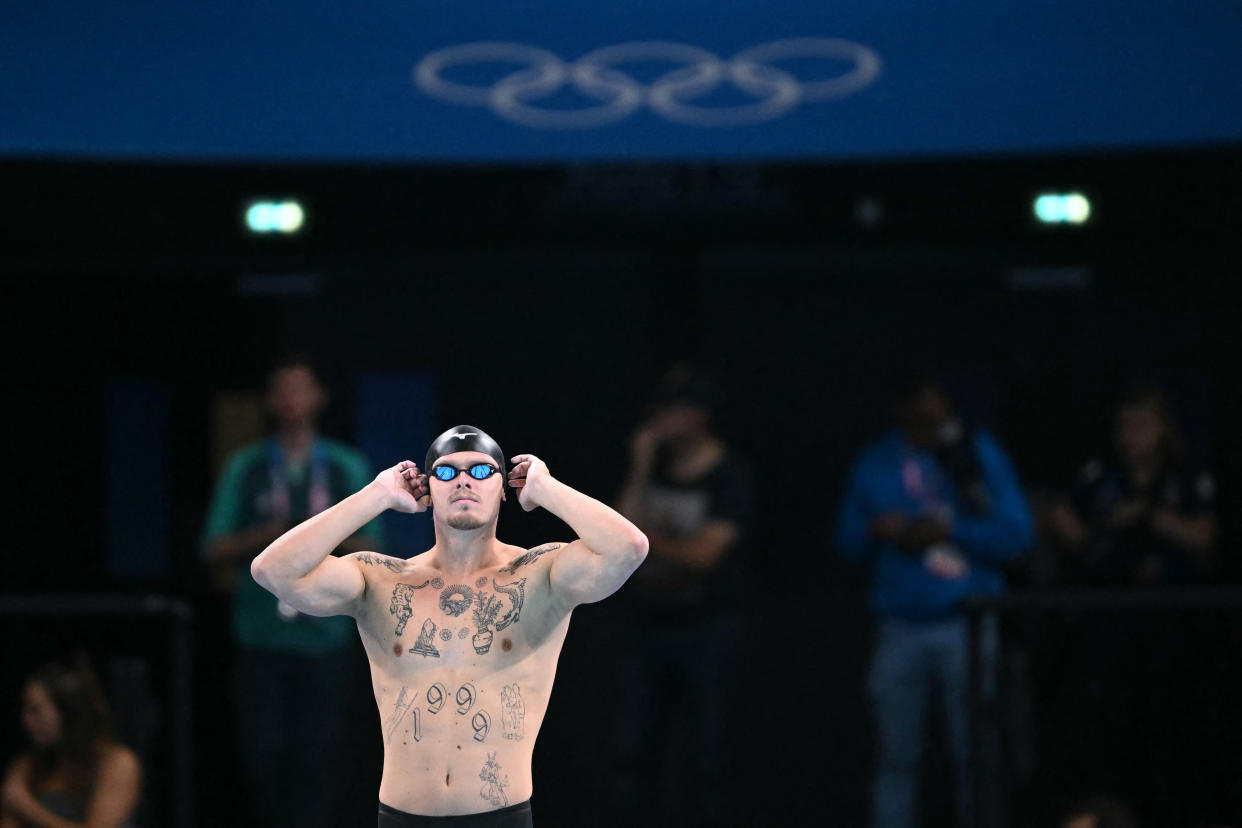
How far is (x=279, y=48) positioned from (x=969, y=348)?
→ 3.17 m

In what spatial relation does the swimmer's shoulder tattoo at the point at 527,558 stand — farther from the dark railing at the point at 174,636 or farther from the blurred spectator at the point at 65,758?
the blurred spectator at the point at 65,758

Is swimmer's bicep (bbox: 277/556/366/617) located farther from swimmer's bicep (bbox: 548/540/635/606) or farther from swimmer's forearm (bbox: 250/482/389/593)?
swimmer's bicep (bbox: 548/540/635/606)

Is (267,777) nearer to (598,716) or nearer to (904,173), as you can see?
(598,716)

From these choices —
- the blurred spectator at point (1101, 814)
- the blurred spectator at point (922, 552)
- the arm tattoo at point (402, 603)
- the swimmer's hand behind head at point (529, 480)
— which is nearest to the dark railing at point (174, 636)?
the arm tattoo at point (402, 603)

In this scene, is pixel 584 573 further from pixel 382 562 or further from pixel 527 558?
pixel 382 562

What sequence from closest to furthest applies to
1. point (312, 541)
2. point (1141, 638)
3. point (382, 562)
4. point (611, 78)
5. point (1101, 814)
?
point (312, 541), point (382, 562), point (1101, 814), point (1141, 638), point (611, 78)

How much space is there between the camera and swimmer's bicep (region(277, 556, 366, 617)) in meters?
3.72

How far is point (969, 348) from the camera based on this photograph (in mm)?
7430

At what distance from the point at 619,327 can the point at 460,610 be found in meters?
3.86

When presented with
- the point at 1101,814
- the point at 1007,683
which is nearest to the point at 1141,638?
the point at 1101,814

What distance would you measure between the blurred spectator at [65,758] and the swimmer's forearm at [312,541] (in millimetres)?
2090

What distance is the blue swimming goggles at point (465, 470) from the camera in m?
3.74

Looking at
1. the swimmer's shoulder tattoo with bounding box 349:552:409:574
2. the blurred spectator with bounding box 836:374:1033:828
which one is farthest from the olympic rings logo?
the swimmer's shoulder tattoo with bounding box 349:552:409:574

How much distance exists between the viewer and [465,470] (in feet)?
12.3
